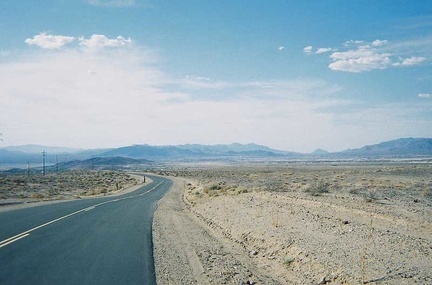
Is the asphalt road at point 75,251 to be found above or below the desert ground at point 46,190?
above

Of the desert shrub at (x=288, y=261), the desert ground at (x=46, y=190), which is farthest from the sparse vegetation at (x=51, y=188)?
the desert shrub at (x=288, y=261)

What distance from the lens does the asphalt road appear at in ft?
31.9

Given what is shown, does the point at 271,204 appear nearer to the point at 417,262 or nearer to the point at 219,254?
the point at 219,254

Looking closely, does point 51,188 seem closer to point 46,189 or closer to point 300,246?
point 46,189

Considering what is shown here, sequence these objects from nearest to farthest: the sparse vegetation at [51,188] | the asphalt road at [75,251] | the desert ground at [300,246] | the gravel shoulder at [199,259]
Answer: the asphalt road at [75,251], the desert ground at [300,246], the gravel shoulder at [199,259], the sparse vegetation at [51,188]

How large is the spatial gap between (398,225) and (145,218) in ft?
44.6

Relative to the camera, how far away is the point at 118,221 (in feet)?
68.7

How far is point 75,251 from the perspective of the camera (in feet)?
41.7

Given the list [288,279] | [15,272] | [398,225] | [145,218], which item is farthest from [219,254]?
[145,218]

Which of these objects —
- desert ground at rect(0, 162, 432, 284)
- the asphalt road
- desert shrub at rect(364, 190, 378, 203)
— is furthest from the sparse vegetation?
desert shrub at rect(364, 190, 378, 203)

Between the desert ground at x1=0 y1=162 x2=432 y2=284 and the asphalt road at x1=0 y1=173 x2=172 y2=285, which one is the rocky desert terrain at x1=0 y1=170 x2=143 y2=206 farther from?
the desert ground at x1=0 y1=162 x2=432 y2=284

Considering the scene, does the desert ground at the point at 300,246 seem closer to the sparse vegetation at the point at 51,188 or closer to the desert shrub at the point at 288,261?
the desert shrub at the point at 288,261

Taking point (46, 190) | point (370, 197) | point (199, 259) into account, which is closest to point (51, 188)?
point (46, 190)

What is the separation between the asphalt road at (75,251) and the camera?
9727mm
